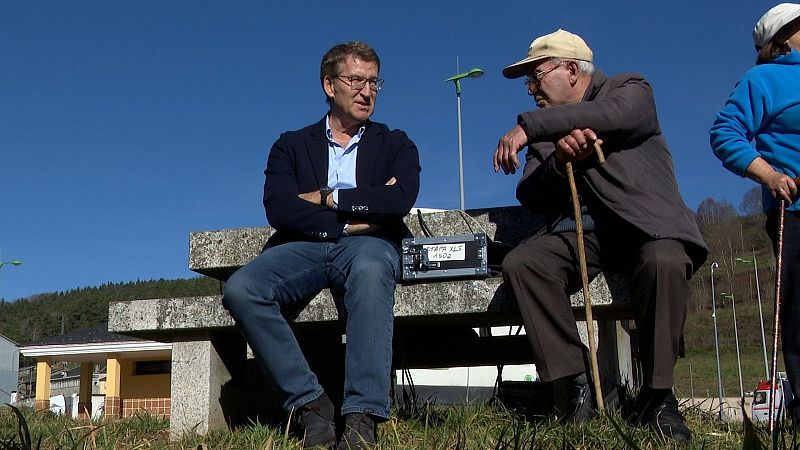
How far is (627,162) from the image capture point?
11.5ft

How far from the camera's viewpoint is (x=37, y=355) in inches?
1379

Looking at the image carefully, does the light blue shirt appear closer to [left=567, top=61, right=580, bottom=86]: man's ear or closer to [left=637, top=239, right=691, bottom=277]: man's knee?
[left=567, top=61, right=580, bottom=86]: man's ear

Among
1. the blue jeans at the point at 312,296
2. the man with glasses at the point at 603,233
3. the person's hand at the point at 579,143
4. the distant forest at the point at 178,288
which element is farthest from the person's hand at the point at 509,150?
the distant forest at the point at 178,288

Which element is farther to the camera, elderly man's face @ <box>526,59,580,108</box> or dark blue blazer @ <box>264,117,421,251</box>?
elderly man's face @ <box>526,59,580,108</box>

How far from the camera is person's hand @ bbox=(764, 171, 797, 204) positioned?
11.1 ft

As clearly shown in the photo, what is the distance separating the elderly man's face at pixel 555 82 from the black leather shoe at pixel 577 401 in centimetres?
124

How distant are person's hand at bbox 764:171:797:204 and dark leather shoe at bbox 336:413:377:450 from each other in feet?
5.94

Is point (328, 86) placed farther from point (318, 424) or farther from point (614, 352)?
point (614, 352)

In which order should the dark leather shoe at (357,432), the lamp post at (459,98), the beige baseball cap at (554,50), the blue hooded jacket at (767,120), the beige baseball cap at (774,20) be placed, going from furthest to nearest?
the lamp post at (459,98)
the beige baseball cap at (554,50)
the beige baseball cap at (774,20)
the blue hooded jacket at (767,120)
the dark leather shoe at (357,432)

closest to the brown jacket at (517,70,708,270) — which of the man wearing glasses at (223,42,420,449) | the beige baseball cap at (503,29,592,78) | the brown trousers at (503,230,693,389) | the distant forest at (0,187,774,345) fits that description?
the brown trousers at (503,230,693,389)

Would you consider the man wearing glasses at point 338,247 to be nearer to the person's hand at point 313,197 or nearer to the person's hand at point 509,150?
the person's hand at point 313,197

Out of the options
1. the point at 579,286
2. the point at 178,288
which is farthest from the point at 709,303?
the point at 579,286

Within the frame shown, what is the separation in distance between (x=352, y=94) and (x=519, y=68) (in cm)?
85

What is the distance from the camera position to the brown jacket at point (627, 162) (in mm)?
3344
